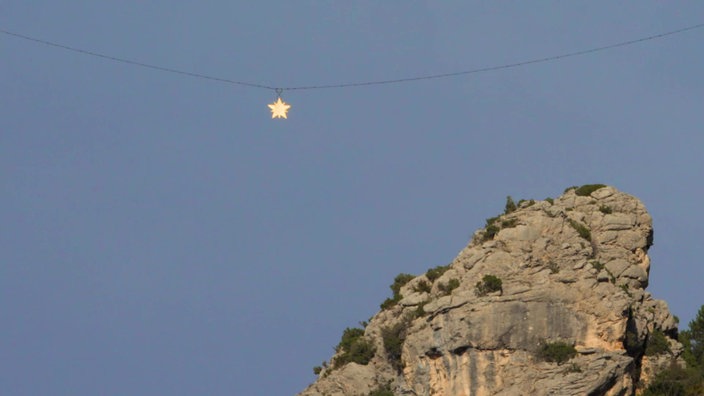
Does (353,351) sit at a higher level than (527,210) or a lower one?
lower

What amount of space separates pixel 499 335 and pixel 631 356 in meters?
8.00

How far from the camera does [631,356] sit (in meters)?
102

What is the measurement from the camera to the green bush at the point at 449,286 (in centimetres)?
10531

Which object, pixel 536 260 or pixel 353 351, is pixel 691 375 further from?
pixel 353 351

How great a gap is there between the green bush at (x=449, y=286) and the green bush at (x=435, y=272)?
2.37 meters

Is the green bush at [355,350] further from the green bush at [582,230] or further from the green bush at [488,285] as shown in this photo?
the green bush at [582,230]

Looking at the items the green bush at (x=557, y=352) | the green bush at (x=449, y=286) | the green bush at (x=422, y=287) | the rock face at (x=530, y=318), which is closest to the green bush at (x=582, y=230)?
the rock face at (x=530, y=318)

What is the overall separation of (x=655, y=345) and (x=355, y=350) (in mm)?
17516

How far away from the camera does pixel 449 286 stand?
347 ft

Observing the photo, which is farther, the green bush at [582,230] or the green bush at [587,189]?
the green bush at [587,189]

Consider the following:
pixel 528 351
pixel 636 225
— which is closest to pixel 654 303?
pixel 636 225

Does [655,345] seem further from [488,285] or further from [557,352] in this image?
[488,285]

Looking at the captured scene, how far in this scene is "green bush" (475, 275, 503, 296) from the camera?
102688mm

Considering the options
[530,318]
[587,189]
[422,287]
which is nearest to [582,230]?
[587,189]
